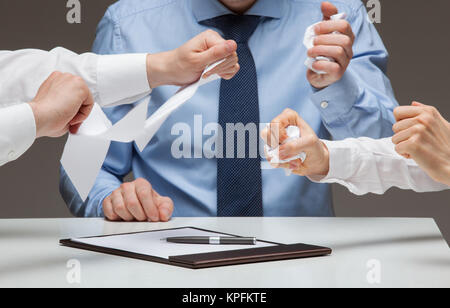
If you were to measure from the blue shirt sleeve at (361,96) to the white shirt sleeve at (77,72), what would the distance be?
446 mm

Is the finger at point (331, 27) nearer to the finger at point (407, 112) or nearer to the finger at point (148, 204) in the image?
the finger at point (407, 112)

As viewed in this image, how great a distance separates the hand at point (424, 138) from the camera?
1209 millimetres

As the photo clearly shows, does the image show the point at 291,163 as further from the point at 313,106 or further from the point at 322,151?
the point at 313,106

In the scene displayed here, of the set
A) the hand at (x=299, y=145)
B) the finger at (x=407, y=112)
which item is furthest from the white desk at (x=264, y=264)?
the finger at (x=407, y=112)

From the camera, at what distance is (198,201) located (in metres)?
1.80

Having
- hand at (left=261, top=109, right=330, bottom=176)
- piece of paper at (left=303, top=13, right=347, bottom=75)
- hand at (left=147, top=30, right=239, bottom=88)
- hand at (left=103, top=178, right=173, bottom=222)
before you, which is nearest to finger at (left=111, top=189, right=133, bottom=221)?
hand at (left=103, top=178, right=173, bottom=222)

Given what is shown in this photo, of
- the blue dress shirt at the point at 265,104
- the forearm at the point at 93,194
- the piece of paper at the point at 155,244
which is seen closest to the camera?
the piece of paper at the point at 155,244

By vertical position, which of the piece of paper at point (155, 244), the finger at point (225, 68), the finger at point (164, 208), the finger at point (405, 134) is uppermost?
the finger at point (225, 68)

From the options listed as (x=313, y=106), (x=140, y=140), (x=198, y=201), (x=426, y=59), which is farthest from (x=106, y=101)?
(x=426, y=59)

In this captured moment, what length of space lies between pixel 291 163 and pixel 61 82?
1.57ft

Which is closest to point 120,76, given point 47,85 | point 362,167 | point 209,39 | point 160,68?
point 160,68

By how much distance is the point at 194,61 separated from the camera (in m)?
1.40

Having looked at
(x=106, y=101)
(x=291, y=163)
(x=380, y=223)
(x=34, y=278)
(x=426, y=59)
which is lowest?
(x=34, y=278)

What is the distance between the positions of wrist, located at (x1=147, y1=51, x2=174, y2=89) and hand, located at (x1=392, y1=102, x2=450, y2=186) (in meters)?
0.48
